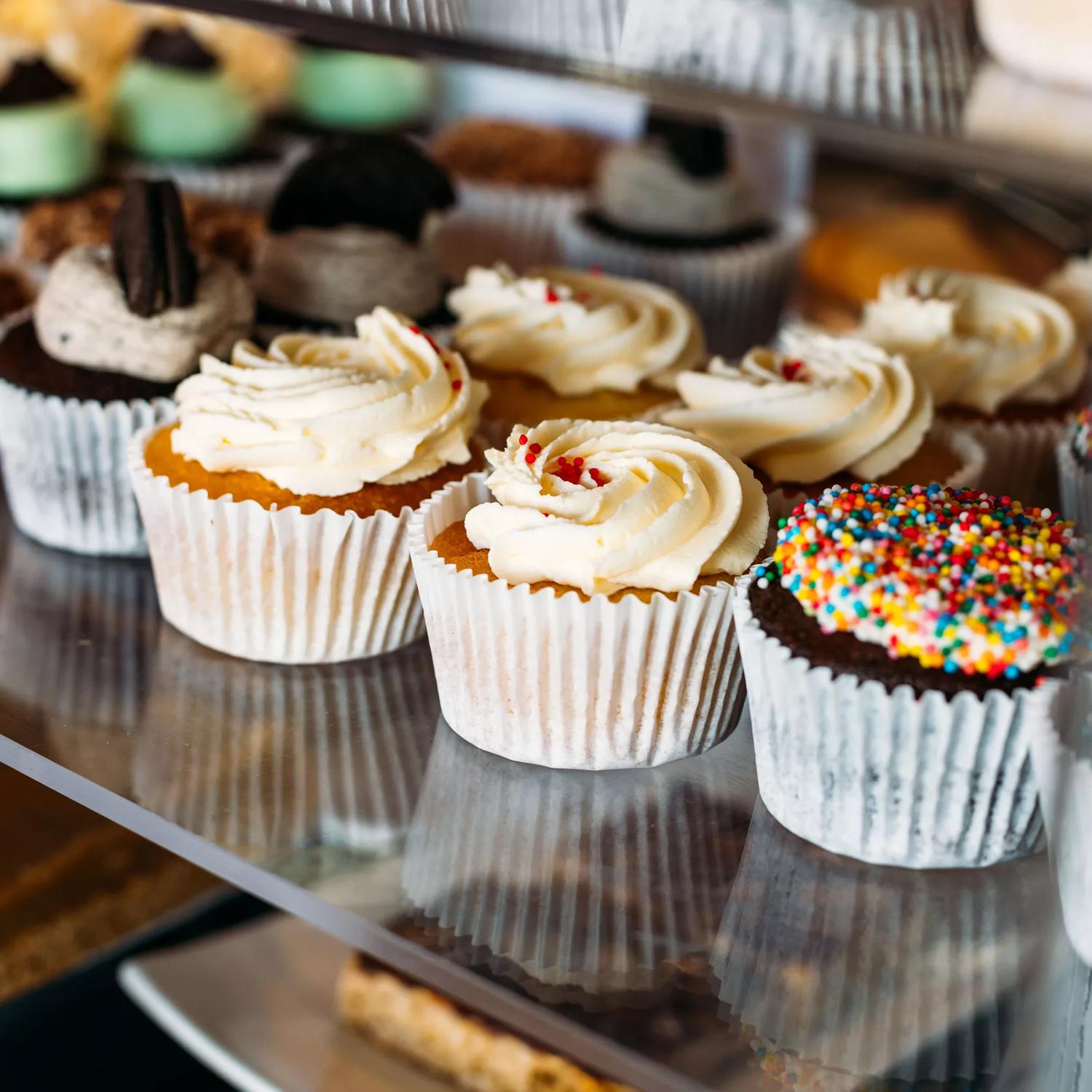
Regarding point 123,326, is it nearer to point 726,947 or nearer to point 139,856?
point 139,856

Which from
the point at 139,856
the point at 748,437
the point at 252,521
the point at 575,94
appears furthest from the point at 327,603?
the point at 575,94

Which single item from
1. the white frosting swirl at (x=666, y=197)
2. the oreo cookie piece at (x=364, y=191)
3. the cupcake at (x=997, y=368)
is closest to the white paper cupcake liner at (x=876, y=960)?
the cupcake at (x=997, y=368)

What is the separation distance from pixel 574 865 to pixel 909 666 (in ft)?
1.47

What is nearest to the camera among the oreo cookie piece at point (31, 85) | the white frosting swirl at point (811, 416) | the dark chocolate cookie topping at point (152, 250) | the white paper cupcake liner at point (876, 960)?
the white paper cupcake liner at point (876, 960)

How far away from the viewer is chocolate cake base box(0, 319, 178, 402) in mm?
2322

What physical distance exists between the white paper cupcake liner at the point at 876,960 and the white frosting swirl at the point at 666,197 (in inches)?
79.5

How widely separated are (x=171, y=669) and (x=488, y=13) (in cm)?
105

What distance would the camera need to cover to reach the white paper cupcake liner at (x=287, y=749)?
70.6 inches

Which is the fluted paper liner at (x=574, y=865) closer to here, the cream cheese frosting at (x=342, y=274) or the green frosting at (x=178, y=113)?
the cream cheese frosting at (x=342, y=274)

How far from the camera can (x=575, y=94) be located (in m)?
4.28

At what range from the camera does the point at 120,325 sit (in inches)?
90.8

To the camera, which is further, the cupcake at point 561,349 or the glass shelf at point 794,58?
the cupcake at point 561,349

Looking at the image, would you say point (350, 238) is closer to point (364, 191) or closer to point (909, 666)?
point (364, 191)

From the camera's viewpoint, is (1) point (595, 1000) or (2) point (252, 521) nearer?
(1) point (595, 1000)
